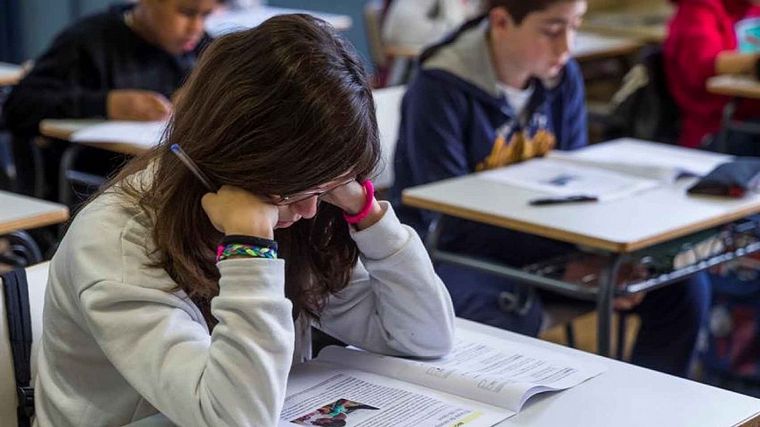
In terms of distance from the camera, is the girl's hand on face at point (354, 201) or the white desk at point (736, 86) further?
the white desk at point (736, 86)

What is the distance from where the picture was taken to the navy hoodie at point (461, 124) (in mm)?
2717

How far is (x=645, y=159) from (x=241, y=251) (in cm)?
179

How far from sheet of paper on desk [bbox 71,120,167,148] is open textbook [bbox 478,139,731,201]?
34.2 inches

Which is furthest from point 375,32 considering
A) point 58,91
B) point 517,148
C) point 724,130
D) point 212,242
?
point 212,242

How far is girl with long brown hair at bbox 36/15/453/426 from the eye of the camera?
1.30 m

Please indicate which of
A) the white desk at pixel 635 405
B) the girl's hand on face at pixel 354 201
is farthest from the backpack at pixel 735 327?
the girl's hand on face at pixel 354 201

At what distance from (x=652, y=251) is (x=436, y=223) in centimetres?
44

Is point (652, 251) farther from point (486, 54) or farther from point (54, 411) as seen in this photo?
point (54, 411)

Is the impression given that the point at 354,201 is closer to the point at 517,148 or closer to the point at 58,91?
the point at 517,148

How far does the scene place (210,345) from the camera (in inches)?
52.0

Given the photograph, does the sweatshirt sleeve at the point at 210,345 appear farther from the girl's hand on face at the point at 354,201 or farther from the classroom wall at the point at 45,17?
the classroom wall at the point at 45,17

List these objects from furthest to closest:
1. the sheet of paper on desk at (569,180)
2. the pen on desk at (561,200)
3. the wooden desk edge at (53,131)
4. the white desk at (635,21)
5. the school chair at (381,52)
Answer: the white desk at (635,21), the school chair at (381,52), the wooden desk edge at (53,131), the sheet of paper on desk at (569,180), the pen on desk at (561,200)

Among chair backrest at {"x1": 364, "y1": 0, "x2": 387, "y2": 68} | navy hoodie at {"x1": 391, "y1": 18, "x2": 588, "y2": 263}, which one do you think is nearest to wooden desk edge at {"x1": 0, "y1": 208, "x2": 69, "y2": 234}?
navy hoodie at {"x1": 391, "y1": 18, "x2": 588, "y2": 263}

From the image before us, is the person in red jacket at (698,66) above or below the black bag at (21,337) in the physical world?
below
